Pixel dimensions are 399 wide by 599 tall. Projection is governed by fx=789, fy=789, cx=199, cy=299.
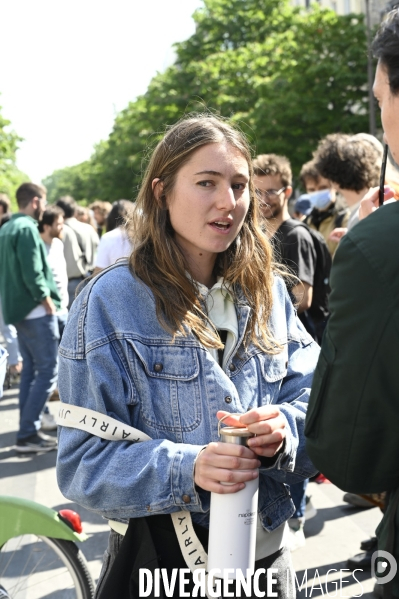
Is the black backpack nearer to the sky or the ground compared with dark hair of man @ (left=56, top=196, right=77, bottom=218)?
nearer to the sky

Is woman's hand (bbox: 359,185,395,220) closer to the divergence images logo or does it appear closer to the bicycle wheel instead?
the divergence images logo

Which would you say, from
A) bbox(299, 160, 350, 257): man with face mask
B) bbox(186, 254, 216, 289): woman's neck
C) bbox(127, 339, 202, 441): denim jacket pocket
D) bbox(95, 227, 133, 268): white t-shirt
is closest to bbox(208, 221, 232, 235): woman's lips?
bbox(186, 254, 216, 289): woman's neck

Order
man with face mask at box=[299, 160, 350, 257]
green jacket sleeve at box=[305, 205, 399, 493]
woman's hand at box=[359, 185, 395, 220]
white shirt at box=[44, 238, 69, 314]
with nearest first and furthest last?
green jacket sleeve at box=[305, 205, 399, 493] < woman's hand at box=[359, 185, 395, 220] < man with face mask at box=[299, 160, 350, 257] < white shirt at box=[44, 238, 69, 314]

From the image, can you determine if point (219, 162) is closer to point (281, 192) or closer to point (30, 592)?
point (30, 592)

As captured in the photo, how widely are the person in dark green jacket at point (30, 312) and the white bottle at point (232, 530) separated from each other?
5.25 meters

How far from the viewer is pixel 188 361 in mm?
2025

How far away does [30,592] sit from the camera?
3621 millimetres

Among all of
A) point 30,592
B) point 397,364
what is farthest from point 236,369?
point 30,592

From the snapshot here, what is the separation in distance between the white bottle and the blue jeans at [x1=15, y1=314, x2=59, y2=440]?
210 inches

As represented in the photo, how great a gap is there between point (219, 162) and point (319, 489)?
13.4 feet

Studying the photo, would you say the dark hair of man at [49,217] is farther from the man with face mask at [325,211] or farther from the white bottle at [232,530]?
the white bottle at [232,530]

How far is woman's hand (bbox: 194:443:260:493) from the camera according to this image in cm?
178

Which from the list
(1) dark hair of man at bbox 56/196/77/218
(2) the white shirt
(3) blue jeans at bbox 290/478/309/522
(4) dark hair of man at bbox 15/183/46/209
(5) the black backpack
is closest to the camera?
(3) blue jeans at bbox 290/478/309/522

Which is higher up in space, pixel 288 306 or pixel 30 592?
pixel 288 306
